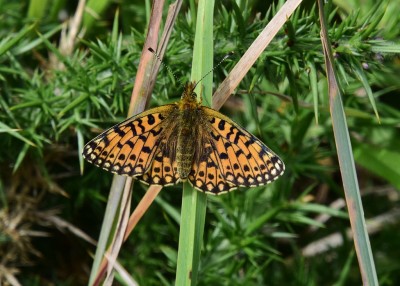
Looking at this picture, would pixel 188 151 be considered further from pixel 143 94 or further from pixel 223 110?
pixel 223 110

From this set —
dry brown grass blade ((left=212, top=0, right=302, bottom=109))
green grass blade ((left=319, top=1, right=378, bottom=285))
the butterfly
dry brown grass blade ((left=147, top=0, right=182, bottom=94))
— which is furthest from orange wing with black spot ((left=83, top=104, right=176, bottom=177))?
green grass blade ((left=319, top=1, right=378, bottom=285))

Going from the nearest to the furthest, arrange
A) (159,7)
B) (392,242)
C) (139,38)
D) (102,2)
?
(159,7)
(139,38)
(102,2)
(392,242)

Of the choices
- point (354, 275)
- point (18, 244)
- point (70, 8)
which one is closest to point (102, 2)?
point (70, 8)

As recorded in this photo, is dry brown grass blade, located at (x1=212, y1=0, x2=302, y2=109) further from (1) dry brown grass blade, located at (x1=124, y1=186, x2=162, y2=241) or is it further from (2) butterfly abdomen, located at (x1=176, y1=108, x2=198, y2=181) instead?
(1) dry brown grass blade, located at (x1=124, y1=186, x2=162, y2=241)

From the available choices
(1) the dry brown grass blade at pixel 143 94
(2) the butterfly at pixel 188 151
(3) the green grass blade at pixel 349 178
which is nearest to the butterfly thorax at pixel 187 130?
(2) the butterfly at pixel 188 151

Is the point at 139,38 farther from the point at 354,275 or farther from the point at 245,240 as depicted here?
the point at 354,275

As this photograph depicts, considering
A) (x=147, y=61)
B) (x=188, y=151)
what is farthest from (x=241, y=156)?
(x=147, y=61)

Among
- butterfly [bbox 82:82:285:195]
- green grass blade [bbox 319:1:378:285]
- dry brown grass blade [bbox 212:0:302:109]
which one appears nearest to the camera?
green grass blade [bbox 319:1:378:285]
